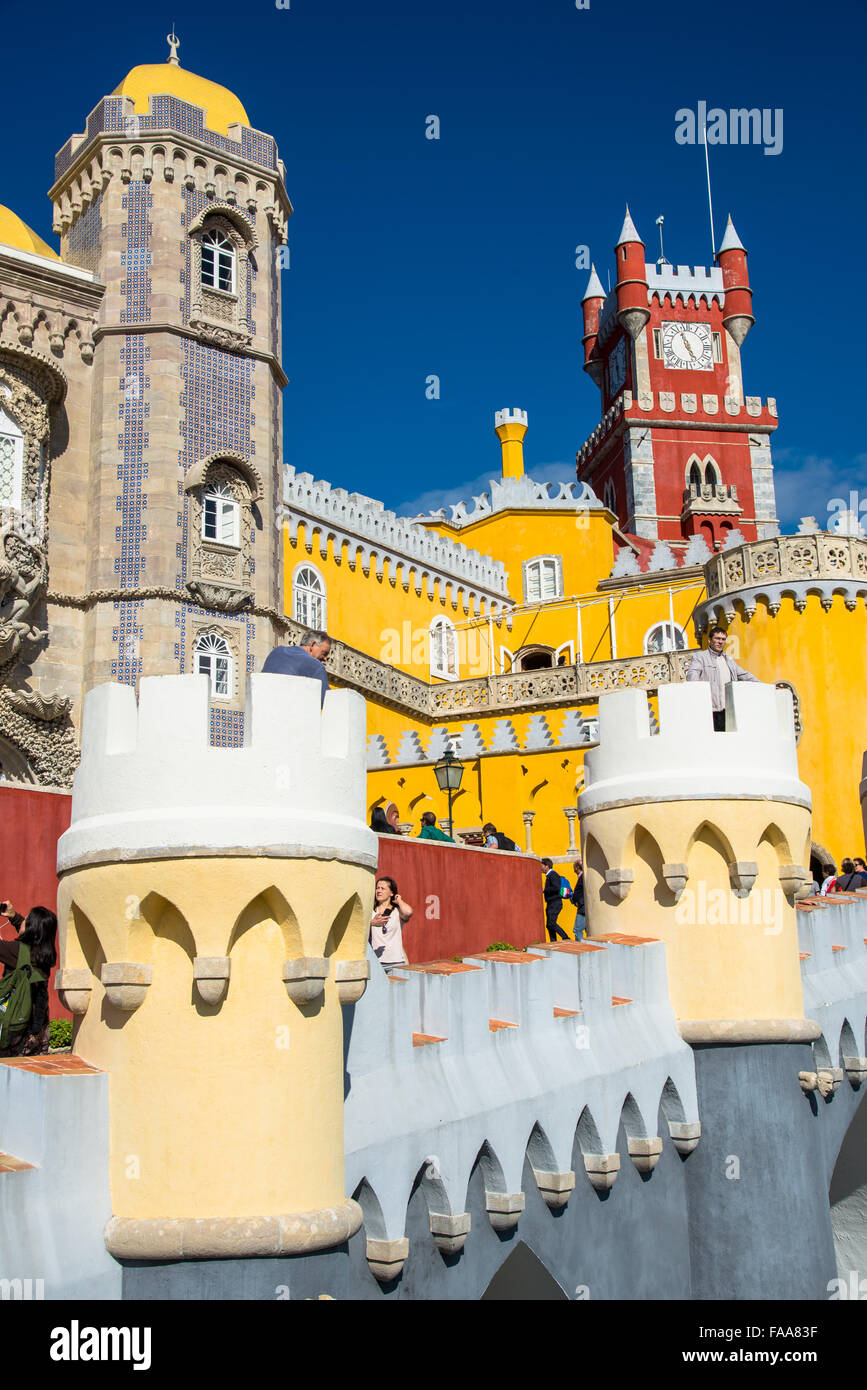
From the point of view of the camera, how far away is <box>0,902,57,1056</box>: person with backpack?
7699mm

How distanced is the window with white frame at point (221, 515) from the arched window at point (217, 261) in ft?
11.3

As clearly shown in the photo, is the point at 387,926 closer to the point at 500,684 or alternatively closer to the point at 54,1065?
the point at 54,1065

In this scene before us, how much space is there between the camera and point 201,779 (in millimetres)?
6336

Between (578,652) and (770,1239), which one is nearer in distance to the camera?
(770,1239)

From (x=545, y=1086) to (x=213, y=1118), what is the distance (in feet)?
9.49

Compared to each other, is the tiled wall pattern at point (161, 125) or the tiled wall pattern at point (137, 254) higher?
the tiled wall pattern at point (161, 125)

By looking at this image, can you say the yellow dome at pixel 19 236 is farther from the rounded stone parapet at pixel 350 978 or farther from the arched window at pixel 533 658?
the arched window at pixel 533 658

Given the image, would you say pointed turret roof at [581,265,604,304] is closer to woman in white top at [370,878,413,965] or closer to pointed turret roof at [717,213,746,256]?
pointed turret roof at [717,213,746,256]

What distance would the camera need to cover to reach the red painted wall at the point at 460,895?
15414 millimetres

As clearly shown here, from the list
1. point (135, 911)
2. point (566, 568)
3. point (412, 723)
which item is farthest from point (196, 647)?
point (566, 568)

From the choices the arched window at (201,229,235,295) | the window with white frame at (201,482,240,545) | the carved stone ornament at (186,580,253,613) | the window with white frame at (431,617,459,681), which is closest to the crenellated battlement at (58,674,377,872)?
the carved stone ornament at (186,580,253,613)

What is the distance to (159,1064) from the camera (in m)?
6.14

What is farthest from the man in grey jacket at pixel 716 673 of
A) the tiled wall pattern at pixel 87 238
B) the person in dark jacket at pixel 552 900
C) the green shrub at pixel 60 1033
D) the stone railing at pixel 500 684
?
the stone railing at pixel 500 684
